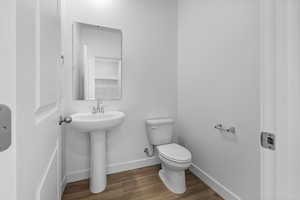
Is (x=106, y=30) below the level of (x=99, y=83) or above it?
above

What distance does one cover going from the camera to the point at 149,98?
202 centimetres

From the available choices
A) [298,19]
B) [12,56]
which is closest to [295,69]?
[298,19]

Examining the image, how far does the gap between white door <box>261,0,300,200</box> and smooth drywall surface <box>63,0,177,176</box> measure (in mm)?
1568

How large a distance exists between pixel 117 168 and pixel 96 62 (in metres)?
1.37

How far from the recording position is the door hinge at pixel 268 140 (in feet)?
1.54

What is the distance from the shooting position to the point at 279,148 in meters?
0.46

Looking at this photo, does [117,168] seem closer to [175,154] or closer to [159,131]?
[159,131]

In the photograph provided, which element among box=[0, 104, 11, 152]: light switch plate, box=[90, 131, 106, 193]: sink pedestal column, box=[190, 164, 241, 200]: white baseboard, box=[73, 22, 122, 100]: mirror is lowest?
box=[190, 164, 241, 200]: white baseboard

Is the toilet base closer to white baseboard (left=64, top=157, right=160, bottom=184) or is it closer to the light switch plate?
white baseboard (left=64, top=157, right=160, bottom=184)

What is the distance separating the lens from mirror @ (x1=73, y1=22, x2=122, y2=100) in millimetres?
1665

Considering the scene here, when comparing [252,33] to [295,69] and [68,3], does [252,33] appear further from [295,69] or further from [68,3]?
[68,3]

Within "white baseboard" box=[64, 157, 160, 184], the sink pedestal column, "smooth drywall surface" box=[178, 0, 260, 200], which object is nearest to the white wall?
"smooth drywall surface" box=[178, 0, 260, 200]

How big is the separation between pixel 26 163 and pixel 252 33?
158 cm

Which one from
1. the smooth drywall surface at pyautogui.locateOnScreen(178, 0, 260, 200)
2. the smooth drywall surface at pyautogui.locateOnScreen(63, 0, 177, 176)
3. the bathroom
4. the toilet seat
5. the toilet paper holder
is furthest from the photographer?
the smooth drywall surface at pyautogui.locateOnScreen(63, 0, 177, 176)
